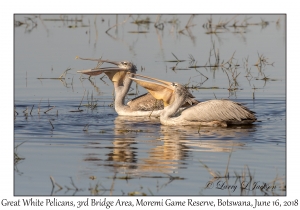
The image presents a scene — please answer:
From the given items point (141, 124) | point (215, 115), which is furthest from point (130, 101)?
point (215, 115)

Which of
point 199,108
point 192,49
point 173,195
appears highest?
point 192,49

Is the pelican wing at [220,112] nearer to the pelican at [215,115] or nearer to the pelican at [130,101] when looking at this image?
the pelican at [215,115]

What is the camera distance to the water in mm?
7277

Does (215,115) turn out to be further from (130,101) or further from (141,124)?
(130,101)

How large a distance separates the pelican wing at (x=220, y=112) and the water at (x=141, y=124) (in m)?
0.24

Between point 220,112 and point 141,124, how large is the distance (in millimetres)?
1255

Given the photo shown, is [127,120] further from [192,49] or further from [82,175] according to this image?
[192,49]

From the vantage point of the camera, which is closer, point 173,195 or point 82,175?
point 173,195

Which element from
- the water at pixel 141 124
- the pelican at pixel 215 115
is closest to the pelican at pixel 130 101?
the water at pixel 141 124

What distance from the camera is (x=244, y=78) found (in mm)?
14117

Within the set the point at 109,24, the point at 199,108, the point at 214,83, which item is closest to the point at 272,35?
the point at 109,24

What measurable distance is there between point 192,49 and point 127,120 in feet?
20.8

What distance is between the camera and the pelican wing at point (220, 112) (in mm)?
10391

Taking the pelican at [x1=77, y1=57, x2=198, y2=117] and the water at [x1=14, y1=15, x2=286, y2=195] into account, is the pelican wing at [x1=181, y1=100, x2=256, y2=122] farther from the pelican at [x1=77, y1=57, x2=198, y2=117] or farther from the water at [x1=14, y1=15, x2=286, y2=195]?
the pelican at [x1=77, y1=57, x2=198, y2=117]
